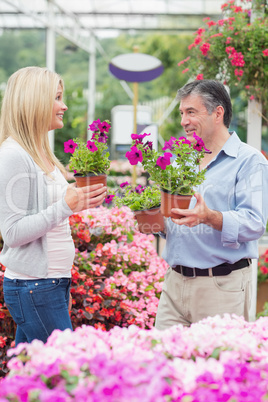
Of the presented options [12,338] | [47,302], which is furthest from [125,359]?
[12,338]

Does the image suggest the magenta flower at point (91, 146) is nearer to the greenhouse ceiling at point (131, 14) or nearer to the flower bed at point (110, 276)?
the flower bed at point (110, 276)

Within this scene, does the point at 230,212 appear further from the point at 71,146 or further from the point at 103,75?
the point at 103,75

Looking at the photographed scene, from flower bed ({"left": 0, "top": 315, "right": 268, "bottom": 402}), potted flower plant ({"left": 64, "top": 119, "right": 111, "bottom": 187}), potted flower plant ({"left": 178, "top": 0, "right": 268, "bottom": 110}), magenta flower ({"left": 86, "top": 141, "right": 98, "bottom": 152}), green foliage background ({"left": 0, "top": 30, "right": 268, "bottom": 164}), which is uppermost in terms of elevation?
green foliage background ({"left": 0, "top": 30, "right": 268, "bottom": 164})

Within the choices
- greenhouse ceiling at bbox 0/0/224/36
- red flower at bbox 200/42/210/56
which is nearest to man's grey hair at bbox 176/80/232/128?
red flower at bbox 200/42/210/56

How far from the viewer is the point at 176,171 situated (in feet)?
5.50

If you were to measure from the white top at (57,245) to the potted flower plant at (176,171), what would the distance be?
29 centimetres

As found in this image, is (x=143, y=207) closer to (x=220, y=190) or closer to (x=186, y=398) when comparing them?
(x=220, y=190)

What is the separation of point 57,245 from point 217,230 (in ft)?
1.98

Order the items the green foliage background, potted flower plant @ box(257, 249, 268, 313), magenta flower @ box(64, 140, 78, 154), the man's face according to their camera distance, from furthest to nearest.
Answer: the green foliage background, potted flower plant @ box(257, 249, 268, 313), the man's face, magenta flower @ box(64, 140, 78, 154)

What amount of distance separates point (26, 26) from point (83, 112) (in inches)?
102

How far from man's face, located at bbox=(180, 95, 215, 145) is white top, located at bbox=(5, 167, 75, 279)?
577 millimetres

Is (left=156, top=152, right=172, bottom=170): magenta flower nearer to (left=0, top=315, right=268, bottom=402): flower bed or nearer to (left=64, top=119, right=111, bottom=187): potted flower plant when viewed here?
(left=64, top=119, right=111, bottom=187): potted flower plant

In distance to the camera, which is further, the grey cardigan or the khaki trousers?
the khaki trousers

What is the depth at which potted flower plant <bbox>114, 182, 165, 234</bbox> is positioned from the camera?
1.84m
